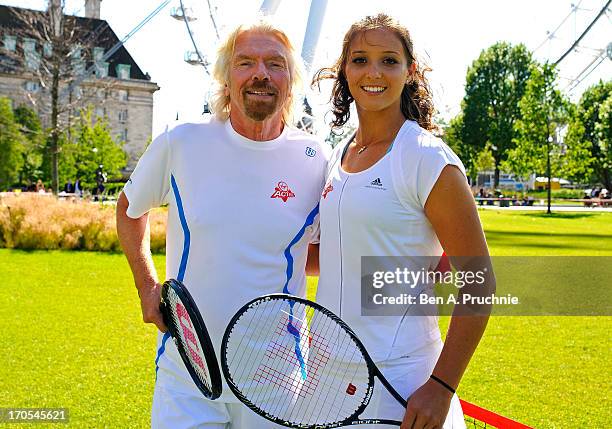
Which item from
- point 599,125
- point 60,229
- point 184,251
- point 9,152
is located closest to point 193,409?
point 184,251

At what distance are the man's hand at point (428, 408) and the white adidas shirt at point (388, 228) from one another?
156mm

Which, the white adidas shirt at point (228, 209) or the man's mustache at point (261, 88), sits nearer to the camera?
the white adidas shirt at point (228, 209)

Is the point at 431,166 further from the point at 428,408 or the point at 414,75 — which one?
the point at 428,408

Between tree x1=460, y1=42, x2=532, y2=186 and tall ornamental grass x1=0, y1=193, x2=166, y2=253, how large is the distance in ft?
175

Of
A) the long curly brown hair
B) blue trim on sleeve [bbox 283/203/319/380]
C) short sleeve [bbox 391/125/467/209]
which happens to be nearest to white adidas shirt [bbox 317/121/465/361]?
short sleeve [bbox 391/125/467/209]

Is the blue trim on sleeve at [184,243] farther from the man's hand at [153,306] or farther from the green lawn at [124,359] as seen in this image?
the green lawn at [124,359]

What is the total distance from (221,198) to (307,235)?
39cm

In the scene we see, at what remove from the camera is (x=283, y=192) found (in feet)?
9.59

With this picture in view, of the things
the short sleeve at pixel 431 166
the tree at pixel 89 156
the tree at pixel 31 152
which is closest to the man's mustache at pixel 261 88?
the short sleeve at pixel 431 166

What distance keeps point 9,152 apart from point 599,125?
4324 cm

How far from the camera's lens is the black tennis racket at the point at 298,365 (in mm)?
2289

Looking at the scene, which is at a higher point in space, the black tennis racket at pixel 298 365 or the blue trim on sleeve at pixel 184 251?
the blue trim on sleeve at pixel 184 251

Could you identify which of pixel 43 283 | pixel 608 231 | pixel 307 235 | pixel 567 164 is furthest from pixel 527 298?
pixel 567 164

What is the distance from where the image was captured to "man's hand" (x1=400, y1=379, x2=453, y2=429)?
7.13 feet
